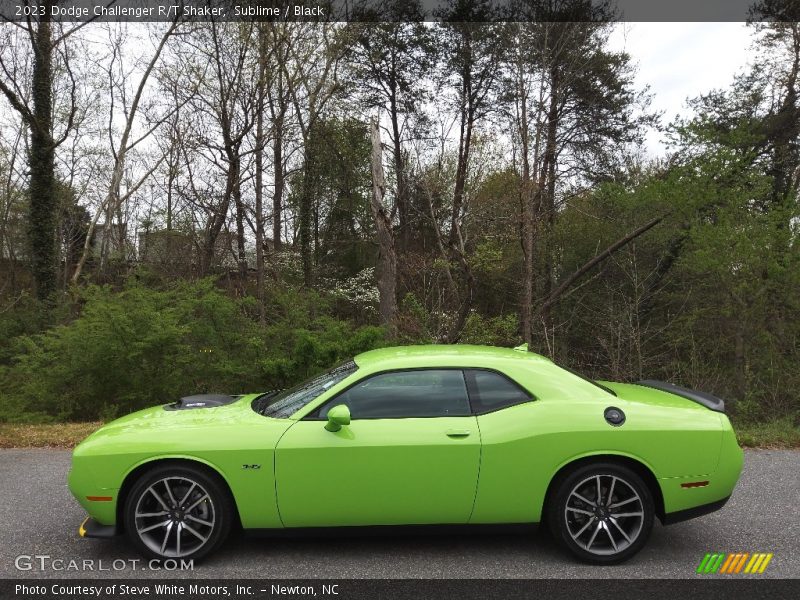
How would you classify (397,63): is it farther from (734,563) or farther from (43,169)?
(734,563)

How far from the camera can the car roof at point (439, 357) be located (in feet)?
12.5

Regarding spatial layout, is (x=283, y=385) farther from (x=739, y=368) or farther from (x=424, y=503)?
(x=739, y=368)

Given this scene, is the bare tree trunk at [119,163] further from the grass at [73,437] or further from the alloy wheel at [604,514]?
the alloy wheel at [604,514]

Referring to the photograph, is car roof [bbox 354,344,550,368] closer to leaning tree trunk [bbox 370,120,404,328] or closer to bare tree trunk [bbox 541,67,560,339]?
leaning tree trunk [bbox 370,120,404,328]

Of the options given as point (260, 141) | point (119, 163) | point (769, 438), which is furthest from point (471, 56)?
point (769, 438)

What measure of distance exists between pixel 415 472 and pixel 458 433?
353mm

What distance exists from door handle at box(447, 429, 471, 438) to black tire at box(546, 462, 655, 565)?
679 mm

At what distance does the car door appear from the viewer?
134 inches

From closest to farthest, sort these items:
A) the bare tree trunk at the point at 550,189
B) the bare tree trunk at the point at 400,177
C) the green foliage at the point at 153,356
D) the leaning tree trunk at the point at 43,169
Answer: the green foliage at the point at 153,356
the bare tree trunk at the point at 550,189
the leaning tree trunk at the point at 43,169
the bare tree trunk at the point at 400,177

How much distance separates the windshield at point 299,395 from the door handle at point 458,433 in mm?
779

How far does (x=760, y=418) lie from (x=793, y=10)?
1409 centimetres

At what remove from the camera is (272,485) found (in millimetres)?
3420

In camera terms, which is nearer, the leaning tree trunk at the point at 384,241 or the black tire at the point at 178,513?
the black tire at the point at 178,513

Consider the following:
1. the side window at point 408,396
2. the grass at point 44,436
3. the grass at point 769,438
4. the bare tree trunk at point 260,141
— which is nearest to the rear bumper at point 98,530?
the side window at point 408,396
